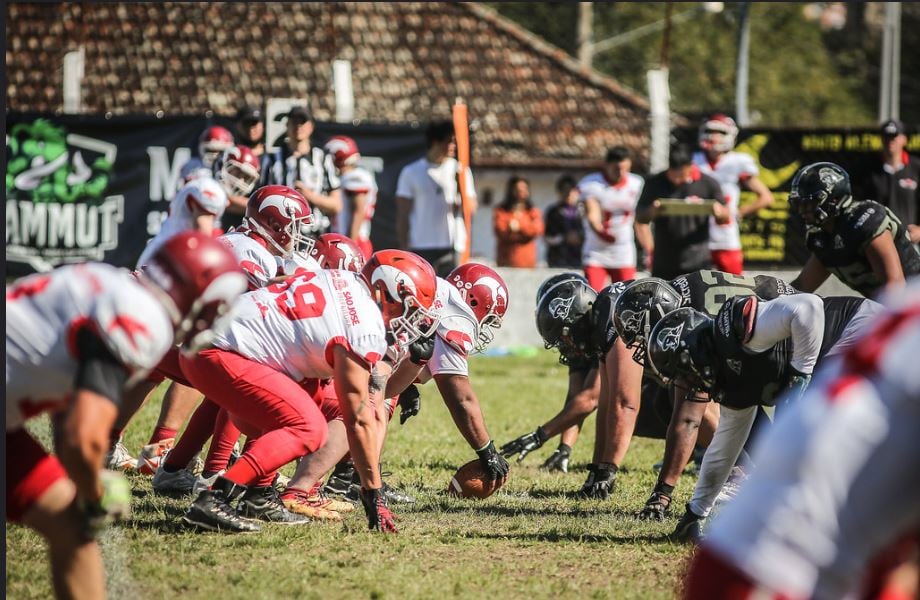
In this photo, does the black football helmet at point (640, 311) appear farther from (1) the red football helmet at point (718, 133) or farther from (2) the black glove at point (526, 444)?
(1) the red football helmet at point (718, 133)

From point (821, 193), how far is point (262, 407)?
3038 mm

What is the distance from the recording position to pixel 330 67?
76.0 feet

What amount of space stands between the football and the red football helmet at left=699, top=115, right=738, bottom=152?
513 centimetres

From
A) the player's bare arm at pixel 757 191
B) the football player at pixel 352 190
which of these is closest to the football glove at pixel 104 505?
the football player at pixel 352 190

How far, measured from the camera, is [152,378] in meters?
7.06

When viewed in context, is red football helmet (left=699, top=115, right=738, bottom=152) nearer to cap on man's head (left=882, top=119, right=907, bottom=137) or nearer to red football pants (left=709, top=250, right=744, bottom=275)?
red football pants (left=709, top=250, right=744, bottom=275)

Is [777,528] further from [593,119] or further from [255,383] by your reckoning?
[593,119]

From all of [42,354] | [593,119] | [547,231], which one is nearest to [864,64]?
[593,119]

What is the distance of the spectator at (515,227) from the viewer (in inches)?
610

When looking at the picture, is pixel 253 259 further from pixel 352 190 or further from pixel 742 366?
pixel 352 190

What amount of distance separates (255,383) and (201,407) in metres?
1.40

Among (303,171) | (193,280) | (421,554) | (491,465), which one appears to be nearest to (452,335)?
(491,465)

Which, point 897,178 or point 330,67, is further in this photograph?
point 330,67

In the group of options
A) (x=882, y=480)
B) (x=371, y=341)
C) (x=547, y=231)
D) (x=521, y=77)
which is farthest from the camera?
(x=521, y=77)
